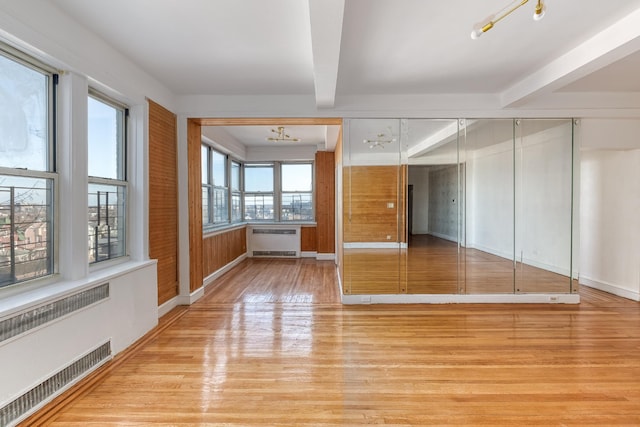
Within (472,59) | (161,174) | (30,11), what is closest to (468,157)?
(472,59)

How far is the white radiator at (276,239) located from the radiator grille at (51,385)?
207 inches

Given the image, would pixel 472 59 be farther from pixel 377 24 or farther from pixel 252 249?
pixel 252 249

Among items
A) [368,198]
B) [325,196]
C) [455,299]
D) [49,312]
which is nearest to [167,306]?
[49,312]

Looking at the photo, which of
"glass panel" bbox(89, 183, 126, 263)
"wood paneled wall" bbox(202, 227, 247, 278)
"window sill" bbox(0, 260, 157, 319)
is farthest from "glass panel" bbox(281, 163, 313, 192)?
"window sill" bbox(0, 260, 157, 319)

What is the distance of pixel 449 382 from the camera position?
Answer: 2.45 meters

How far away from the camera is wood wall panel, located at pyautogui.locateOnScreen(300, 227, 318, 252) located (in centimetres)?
803

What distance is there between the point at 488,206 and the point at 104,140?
5001 mm

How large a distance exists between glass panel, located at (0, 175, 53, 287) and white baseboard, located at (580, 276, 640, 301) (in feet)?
22.5

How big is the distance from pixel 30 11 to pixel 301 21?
189 centimetres

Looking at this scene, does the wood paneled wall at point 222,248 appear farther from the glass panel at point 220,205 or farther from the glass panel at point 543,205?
the glass panel at point 543,205

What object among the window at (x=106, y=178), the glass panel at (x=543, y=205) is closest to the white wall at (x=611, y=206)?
the glass panel at (x=543, y=205)

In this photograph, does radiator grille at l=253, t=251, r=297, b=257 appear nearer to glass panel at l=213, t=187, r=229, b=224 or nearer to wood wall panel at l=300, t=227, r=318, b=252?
wood wall panel at l=300, t=227, r=318, b=252

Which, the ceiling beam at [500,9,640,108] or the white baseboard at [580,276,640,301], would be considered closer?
the ceiling beam at [500,9,640,108]

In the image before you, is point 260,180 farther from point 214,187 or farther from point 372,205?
point 372,205
